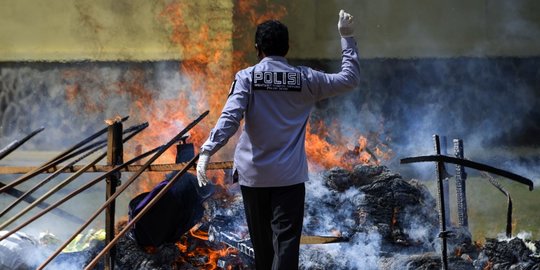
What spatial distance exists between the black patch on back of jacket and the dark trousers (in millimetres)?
632

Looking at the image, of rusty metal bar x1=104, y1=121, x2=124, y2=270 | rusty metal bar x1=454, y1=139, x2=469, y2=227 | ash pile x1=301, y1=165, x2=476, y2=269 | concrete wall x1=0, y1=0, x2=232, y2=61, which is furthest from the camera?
concrete wall x1=0, y1=0, x2=232, y2=61

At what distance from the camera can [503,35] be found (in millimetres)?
10023

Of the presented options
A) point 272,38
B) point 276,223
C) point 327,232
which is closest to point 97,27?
point 327,232

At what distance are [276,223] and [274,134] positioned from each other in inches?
22.5

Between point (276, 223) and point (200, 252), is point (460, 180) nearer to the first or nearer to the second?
point (276, 223)

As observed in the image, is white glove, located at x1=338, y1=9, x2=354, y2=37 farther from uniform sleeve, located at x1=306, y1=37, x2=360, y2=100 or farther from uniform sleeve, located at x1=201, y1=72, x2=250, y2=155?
uniform sleeve, located at x1=201, y1=72, x2=250, y2=155

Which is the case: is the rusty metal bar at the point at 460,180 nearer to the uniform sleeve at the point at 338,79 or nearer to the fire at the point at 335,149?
the uniform sleeve at the point at 338,79

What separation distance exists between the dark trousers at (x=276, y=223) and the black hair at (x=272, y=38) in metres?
0.89

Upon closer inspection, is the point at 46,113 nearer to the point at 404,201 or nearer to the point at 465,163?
the point at 404,201

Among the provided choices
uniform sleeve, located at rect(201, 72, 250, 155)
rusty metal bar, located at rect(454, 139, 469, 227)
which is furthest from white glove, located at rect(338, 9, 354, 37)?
rusty metal bar, located at rect(454, 139, 469, 227)

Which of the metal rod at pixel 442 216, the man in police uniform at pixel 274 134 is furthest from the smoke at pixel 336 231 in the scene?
the man in police uniform at pixel 274 134

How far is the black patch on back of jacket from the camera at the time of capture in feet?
15.9

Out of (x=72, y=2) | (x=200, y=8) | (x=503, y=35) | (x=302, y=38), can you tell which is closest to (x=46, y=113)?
(x=72, y=2)

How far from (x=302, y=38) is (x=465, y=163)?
194 inches
